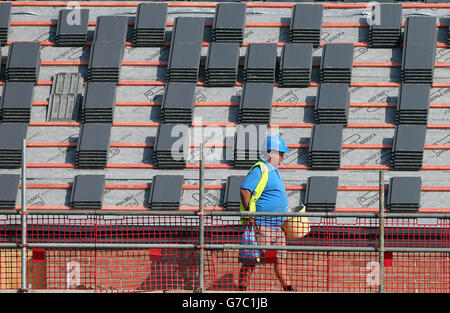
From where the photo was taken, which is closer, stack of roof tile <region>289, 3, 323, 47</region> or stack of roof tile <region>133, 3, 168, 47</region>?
stack of roof tile <region>289, 3, 323, 47</region>

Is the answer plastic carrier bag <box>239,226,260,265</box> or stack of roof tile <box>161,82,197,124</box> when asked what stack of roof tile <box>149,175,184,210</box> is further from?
plastic carrier bag <box>239,226,260,265</box>

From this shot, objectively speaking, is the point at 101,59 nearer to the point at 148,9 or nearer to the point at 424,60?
the point at 148,9

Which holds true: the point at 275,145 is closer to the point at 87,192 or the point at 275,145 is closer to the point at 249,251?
the point at 249,251

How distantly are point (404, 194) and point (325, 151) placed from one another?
1444 millimetres

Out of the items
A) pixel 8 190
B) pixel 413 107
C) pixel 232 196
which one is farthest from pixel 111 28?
pixel 413 107

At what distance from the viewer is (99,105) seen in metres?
15.7

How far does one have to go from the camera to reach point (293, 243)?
38.8 ft

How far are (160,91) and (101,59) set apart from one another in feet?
3.90

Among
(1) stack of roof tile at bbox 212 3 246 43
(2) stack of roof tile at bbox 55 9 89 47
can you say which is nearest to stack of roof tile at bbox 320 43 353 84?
(1) stack of roof tile at bbox 212 3 246 43

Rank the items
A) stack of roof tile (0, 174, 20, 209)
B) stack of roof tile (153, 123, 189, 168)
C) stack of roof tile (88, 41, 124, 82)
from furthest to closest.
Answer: stack of roof tile (88, 41, 124, 82), stack of roof tile (153, 123, 189, 168), stack of roof tile (0, 174, 20, 209)

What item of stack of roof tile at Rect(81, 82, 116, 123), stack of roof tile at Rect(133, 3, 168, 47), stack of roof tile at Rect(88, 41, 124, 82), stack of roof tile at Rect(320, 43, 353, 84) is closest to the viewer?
stack of roof tile at Rect(81, 82, 116, 123)

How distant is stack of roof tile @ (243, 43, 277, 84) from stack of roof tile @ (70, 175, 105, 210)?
3.18m

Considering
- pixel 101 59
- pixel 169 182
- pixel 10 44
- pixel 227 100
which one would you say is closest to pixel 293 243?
pixel 169 182

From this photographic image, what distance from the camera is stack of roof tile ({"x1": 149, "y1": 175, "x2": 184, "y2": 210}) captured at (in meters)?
14.6
